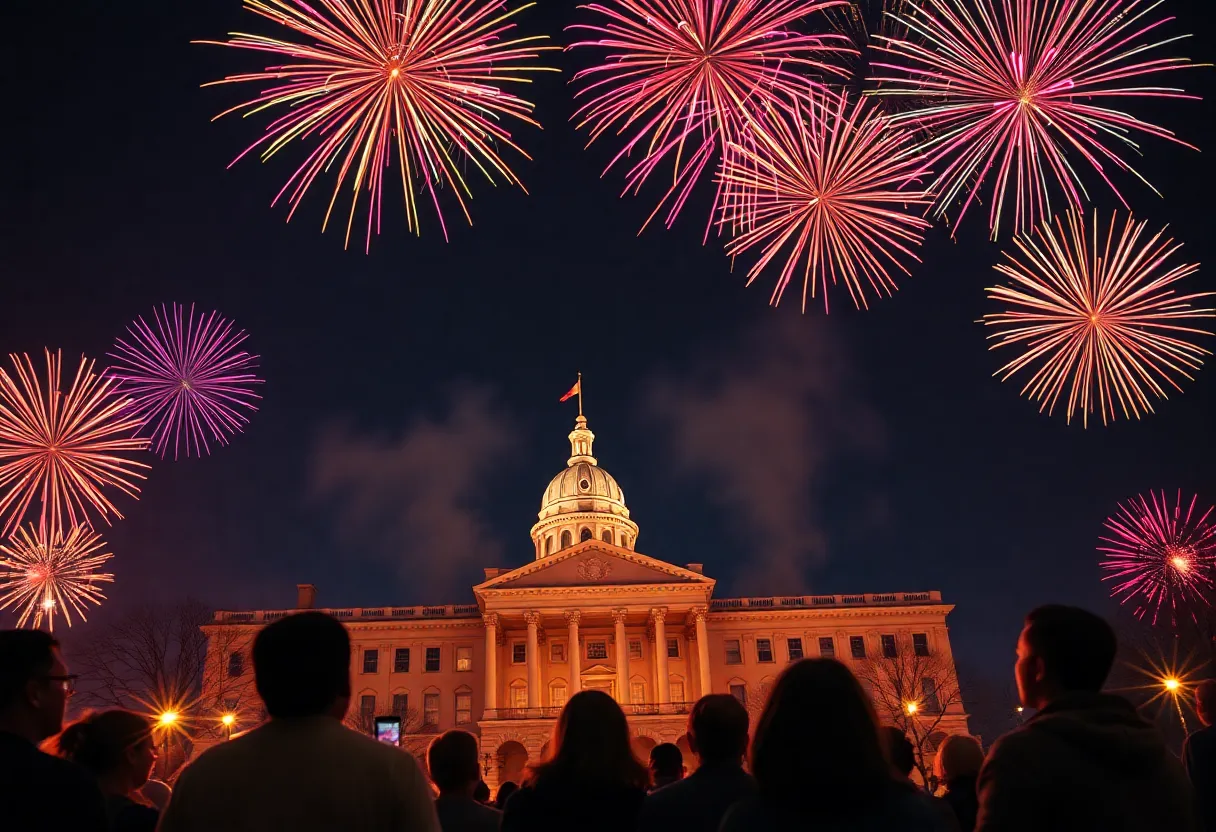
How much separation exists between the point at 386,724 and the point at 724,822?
59.6ft

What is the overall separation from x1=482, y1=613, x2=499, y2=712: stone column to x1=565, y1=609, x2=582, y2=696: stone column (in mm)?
5088

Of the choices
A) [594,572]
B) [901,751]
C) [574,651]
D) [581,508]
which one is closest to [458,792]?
[901,751]

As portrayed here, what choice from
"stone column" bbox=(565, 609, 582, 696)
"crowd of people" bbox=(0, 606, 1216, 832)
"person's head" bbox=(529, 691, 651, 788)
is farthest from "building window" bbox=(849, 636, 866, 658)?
"person's head" bbox=(529, 691, 651, 788)

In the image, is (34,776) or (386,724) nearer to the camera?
(34,776)

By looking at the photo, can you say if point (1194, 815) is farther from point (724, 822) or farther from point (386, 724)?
point (386, 724)

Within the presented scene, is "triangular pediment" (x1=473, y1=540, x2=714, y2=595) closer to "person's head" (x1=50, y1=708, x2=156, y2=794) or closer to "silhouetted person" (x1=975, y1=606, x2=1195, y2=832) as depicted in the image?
"person's head" (x1=50, y1=708, x2=156, y2=794)

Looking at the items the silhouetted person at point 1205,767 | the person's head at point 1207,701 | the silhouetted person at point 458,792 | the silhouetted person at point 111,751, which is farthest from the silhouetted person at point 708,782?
the person's head at point 1207,701

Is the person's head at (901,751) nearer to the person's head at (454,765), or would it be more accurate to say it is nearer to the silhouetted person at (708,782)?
the silhouetted person at (708,782)

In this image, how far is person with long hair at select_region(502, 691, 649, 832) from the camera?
4.65 metres

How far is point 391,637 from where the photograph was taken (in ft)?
228

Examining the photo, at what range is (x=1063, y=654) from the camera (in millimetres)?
4059

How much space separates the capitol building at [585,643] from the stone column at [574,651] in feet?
0.35

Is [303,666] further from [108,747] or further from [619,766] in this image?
[108,747]

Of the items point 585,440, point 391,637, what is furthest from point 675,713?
point 585,440
